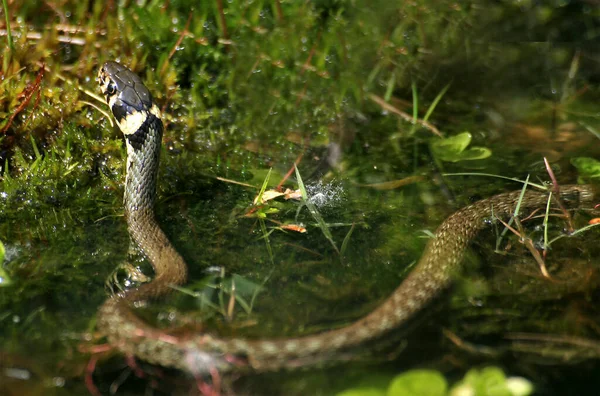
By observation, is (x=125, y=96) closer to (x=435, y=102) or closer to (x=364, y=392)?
(x=435, y=102)

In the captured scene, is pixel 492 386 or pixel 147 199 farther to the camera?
pixel 147 199

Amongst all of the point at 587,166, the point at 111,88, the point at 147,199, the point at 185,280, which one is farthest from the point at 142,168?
the point at 587,166

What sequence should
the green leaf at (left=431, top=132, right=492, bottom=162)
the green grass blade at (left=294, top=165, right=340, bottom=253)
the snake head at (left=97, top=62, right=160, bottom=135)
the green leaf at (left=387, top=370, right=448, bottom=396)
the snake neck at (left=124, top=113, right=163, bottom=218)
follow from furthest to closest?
the green leaf at (left=431, top=132, right=492, bottom=162), the snake head at (left=97, top=62, right=160, bottom=135), the snake neck at (left=124, top=113, right=163, bottom=218), the green grass blade at (left=294, top=165, right=340, bottom=253), the green leaf at (left=387, top=370, right=448, bottom=396)

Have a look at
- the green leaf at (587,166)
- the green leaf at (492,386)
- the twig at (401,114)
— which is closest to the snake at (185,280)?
the green leaf at (587,166)

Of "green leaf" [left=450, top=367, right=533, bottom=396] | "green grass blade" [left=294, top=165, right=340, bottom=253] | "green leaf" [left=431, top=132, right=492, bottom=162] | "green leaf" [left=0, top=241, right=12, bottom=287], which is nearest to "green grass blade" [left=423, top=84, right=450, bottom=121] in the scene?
"green leaf" [left=431, top=132, right=492, bottom=162]

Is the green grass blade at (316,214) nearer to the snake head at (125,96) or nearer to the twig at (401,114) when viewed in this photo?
the snake head at (125,96)

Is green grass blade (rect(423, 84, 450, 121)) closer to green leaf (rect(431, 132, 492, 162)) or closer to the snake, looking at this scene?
green leaf (rect(431, 132, 492, 162))

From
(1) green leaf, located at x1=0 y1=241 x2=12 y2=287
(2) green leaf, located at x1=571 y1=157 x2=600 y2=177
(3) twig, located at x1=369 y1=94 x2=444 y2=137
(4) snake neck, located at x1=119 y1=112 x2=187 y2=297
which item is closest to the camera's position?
(1) green leaf, located at x1=0 y1=241 x2=12 y2=287
